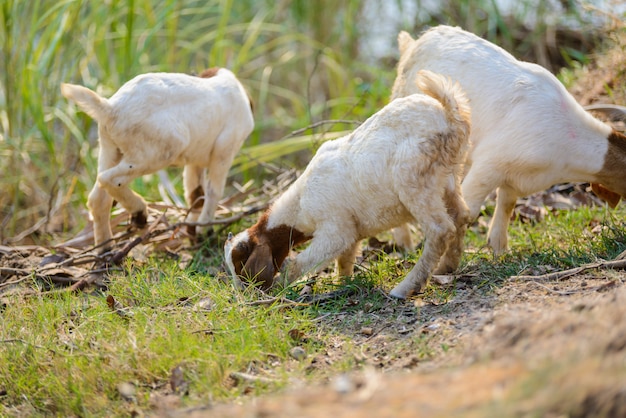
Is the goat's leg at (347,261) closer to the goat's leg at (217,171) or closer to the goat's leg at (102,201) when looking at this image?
the goat's leg at (217,171)

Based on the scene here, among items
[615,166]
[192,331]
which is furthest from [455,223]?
[192,331]

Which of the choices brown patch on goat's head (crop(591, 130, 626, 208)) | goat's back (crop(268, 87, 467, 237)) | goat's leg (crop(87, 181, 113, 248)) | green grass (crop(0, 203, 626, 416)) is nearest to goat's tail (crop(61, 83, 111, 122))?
goat's leg (crop(87, 181, 113, 248))

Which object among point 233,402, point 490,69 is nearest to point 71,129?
point 490,69

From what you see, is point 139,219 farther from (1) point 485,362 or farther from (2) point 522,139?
(1) point 485,362

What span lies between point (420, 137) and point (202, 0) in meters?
7.17

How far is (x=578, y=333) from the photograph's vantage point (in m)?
2.40

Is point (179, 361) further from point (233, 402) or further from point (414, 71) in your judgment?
point (414, 71)

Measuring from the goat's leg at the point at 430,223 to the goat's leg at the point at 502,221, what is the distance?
3.02 ft

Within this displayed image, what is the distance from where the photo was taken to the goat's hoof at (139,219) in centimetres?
556

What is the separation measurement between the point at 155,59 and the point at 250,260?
516 cm

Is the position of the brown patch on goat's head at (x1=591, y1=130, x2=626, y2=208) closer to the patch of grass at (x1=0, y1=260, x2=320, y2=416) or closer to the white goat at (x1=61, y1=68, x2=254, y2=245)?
the patch of grass at (x1=0, y1=260, x2=320, y2=416)

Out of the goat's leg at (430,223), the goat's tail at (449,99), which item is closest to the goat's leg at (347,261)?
the goat's leg at (430,223)

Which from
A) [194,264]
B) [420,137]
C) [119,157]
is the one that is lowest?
[194,264]

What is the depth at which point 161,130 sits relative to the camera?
5000mm
